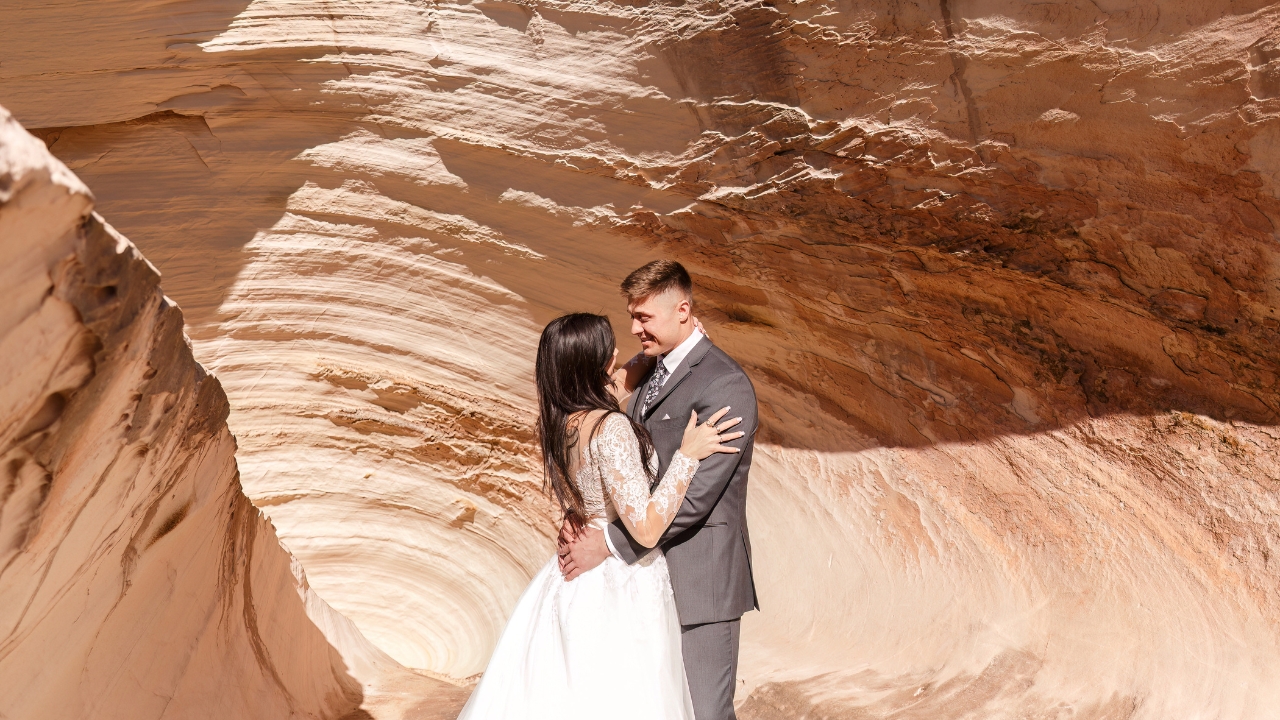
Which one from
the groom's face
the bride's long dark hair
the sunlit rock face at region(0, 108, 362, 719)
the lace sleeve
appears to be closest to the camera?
the sunlit rock face at region(0, 108, 362, 719)

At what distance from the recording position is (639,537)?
212 centimetres

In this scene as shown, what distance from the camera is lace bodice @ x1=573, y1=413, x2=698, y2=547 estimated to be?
212 centimetres

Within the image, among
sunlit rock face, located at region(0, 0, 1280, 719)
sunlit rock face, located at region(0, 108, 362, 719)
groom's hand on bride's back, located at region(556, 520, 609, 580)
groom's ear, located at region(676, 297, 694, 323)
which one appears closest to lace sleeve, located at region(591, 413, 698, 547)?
groom's hand on bride's back, located at region(556, 520, 609, 580)

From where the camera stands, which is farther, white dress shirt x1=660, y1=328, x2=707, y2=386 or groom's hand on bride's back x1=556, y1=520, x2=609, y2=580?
white dress shirt x1=660, y1=328, x2=707, y2=386

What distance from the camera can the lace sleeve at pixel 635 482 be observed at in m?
2.12

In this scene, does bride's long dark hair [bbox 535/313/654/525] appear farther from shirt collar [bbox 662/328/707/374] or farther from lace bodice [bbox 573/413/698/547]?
shirt collar [bbox 662/328/707/374]

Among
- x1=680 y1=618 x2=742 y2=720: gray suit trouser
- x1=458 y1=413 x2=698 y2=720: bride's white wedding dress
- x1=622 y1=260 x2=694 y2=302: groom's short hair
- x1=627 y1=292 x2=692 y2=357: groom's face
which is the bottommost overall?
x1=680 y1=618 x2=742 y2=720: gray suit trouser

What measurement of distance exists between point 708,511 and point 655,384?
445 mm

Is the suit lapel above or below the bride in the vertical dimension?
above

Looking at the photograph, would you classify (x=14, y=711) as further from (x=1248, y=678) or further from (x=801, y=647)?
(x=1248, y=678)

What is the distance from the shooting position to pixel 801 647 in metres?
3.88

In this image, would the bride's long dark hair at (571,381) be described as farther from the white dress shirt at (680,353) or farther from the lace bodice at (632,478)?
the white dress shirt at (680,353)

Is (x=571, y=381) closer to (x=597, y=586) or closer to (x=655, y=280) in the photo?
(x=655, y=280)

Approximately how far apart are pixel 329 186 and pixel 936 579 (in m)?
3.54
